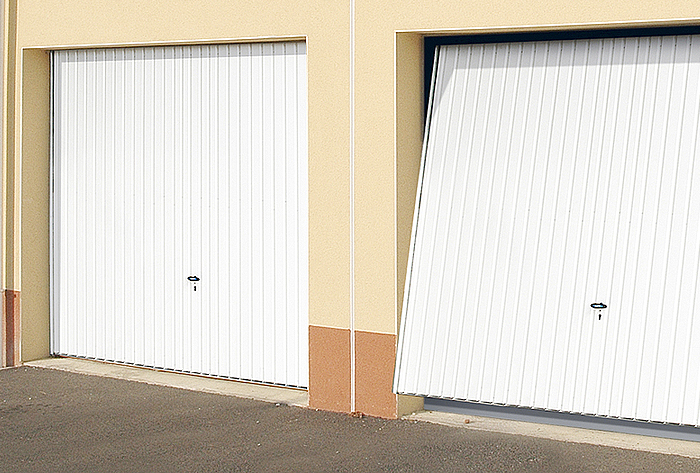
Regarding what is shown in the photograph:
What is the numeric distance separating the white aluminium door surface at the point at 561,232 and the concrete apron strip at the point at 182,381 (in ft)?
4.27

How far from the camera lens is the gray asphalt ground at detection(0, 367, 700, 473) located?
741 cm

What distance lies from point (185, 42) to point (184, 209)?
1515mm

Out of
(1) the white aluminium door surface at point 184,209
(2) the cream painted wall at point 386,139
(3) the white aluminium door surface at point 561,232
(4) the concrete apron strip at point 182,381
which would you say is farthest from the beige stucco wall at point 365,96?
(4) the concrete apron strip at point 182,381

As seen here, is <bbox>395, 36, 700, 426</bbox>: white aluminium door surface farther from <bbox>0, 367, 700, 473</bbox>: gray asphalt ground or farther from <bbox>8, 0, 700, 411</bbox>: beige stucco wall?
<bbox>0, 367, 700, 473</bbox>: gray asphalt ground

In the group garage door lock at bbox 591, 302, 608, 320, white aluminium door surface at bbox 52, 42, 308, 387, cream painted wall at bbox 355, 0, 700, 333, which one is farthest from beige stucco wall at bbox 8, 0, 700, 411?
garage door lock at bbox 591, 302, 608, 320

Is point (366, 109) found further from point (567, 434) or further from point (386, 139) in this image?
point (567, 434)

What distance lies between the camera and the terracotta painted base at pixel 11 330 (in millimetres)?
10570

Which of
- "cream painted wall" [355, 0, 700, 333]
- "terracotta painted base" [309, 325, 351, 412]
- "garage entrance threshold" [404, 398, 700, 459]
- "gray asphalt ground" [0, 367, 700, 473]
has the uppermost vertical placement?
"cream painted wall" [355, 0, 700, 333]

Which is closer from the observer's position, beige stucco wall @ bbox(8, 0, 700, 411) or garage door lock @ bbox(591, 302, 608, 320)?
garage door lock @ bbox(591, 302, 608, 320)

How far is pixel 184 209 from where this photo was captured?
9914 mm

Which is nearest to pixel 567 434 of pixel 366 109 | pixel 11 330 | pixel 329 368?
pixel 329 368

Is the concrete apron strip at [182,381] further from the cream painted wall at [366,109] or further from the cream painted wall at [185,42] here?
the cream painted wall at [366,109]

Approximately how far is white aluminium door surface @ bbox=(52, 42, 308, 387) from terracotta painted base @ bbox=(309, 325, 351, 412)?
42 centimetres

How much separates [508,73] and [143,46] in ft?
11.7
